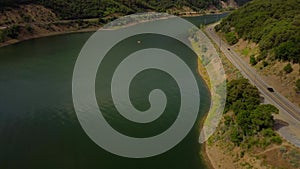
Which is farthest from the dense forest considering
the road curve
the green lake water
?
the green lake water

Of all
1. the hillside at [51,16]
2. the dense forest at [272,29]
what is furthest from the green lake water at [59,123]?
the hillside at [51,16]

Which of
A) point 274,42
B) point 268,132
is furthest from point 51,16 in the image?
point 268,132

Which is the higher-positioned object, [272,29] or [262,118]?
[272,29]

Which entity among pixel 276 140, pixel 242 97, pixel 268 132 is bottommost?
pixel 276 140

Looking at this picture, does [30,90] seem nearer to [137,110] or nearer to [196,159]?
[137,110]

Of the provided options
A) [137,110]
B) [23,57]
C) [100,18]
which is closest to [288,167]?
[137,110]

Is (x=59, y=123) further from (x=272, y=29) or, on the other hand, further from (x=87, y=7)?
(x=87, y=7)
